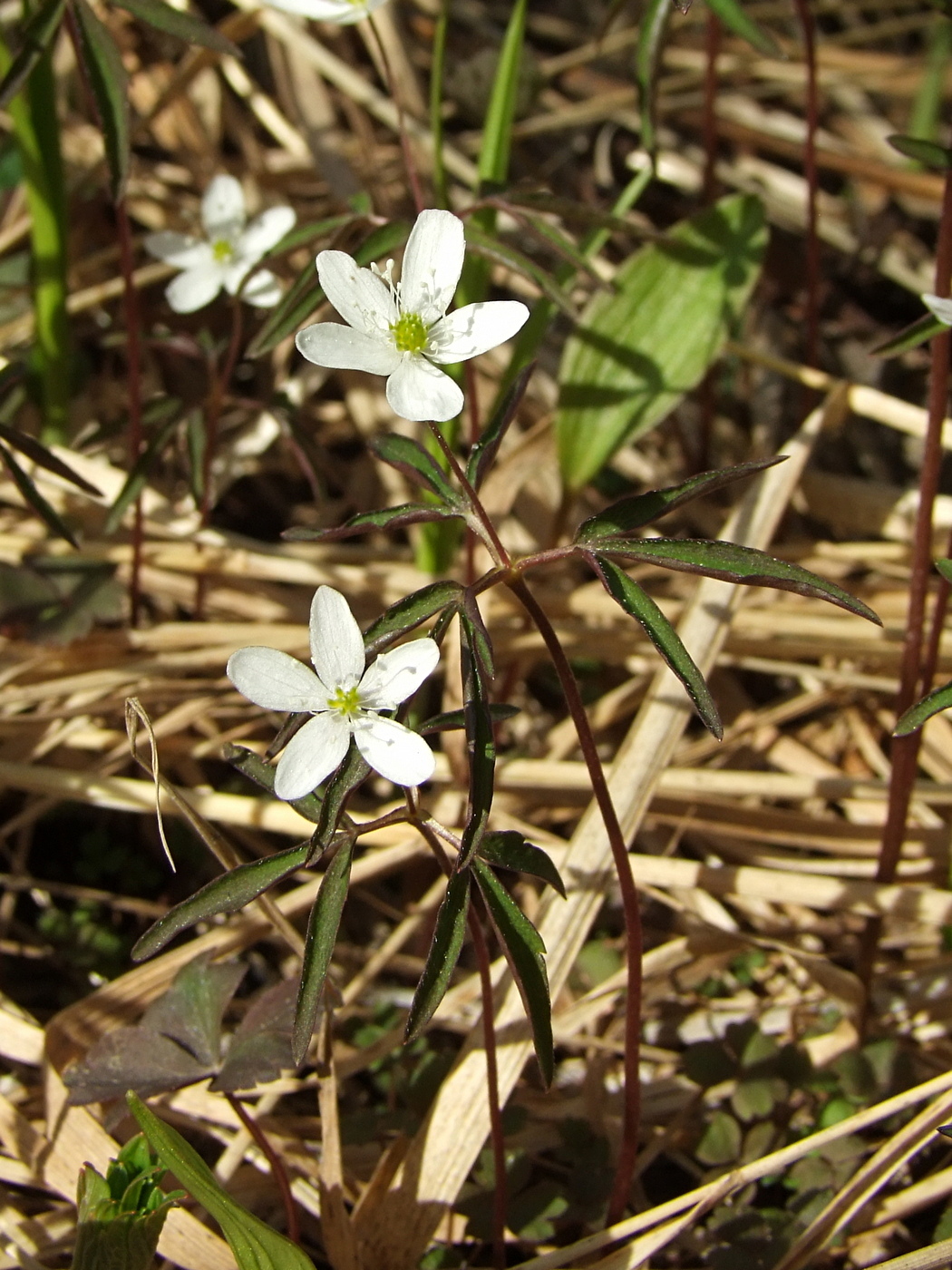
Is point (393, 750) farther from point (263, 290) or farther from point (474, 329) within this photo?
point (263, 290)

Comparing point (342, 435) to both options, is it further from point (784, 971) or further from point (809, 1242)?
point (809, 1242)

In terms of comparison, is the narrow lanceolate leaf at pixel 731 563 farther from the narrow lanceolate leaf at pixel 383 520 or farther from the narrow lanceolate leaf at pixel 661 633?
the narrow lanceolate leaf at pixel 383 520

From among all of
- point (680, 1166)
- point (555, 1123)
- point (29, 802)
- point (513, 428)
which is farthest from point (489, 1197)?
point (513, 428)

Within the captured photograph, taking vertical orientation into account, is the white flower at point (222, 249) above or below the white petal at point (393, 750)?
above

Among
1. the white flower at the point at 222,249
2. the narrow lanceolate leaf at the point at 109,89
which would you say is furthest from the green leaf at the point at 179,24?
the white flower at the point at 222,249

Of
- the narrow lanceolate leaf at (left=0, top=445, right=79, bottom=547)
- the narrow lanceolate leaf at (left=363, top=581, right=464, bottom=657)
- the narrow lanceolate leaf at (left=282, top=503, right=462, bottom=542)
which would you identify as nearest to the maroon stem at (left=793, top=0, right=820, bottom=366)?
the narrow lanceolate leaf at (left=282, top=503, right=462, bottom=542)

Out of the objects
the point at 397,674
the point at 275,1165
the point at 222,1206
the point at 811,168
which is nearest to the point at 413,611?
the point at 397,674

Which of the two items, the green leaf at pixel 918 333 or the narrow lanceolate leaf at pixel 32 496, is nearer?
the green leaf at pixel 918 333
